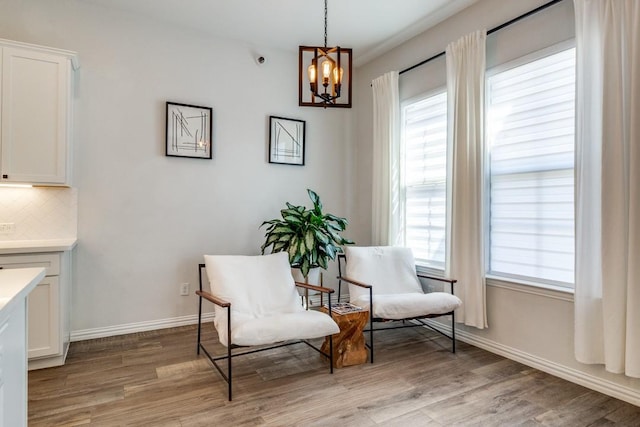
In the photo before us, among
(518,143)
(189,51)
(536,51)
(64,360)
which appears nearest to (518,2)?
(536,51)

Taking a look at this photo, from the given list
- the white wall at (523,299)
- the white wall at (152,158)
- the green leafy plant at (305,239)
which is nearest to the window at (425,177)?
the white wall at (523,299)

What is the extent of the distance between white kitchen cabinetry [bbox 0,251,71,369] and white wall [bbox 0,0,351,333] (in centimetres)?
64

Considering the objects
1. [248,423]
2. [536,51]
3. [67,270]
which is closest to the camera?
[248,423]

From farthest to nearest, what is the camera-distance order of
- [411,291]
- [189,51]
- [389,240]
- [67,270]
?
[389,240]
[189,51]
[411,291]
[67,270]

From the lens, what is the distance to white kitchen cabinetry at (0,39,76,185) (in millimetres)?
2791

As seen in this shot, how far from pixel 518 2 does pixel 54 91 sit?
3688 millimetres

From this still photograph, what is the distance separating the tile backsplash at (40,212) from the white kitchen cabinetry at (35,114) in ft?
1.26

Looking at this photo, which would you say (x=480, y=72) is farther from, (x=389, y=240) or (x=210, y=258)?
(x=210, y=258)

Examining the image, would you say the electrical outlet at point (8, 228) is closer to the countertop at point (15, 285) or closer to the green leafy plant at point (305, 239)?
the countertop at point (15, 285)

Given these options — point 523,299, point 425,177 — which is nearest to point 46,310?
point 425,177

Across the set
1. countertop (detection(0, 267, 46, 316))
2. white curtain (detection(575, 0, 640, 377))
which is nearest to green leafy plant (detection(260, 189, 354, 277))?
white curtain (detection(575, 0, 640, 377))

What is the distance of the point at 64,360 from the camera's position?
9.48 feet

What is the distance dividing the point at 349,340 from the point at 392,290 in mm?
767

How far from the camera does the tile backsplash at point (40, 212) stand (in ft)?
10.3
